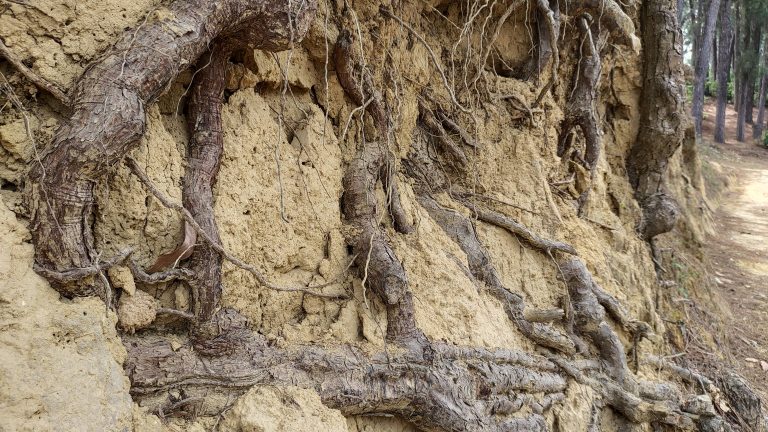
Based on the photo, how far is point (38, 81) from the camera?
171cm

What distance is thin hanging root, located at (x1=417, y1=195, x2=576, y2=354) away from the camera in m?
3.42

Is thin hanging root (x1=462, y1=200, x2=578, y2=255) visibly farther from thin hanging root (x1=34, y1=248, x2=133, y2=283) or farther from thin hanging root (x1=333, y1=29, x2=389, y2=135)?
thin hanging root (x1=34, y1=248, x2=133, y2=283)

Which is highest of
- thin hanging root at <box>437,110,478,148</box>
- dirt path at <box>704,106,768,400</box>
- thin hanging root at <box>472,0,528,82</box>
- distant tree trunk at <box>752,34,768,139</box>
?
thin hanging root at <box>472,0,528,82</box>

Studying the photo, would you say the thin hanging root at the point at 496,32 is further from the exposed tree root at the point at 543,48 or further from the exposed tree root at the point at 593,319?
the exposed tree root at the point at 593,319

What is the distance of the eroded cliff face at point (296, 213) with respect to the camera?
1.61 m

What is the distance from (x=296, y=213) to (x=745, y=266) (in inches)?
359

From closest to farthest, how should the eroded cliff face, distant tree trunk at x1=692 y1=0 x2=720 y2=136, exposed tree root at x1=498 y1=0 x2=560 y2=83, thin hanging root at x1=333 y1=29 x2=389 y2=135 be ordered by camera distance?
the eroded cliff face < thin hanging root at x1=333 y1=29 x2=389 y2=135 < exposed tree root at x1=498 y1=0 x2=560 y2=83 < distant tree trunk at x1=692 y1=0 x2=720 y2=136

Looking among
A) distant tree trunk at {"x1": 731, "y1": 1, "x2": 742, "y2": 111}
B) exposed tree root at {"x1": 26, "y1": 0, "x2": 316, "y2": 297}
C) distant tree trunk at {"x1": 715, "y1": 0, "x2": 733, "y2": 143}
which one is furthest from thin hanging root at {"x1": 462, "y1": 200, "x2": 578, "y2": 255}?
distant tree trunk at {"x1": 731, "y1": 1, "x2": 742, "y2": 111}

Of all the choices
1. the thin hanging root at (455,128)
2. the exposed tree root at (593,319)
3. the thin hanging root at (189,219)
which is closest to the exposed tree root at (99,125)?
→ the thin hanging root at (189,219)

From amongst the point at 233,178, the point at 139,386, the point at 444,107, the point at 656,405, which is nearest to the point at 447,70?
the point at 444,107

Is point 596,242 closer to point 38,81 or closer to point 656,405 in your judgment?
point 656,405

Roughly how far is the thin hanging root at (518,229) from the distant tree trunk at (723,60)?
2066 centimetres

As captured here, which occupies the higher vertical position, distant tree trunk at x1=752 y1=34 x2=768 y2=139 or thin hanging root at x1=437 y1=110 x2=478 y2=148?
thin hanging root at x1=437 y1=110 x2=478 y2=148

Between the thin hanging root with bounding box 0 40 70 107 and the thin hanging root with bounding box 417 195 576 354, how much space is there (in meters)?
2.25
